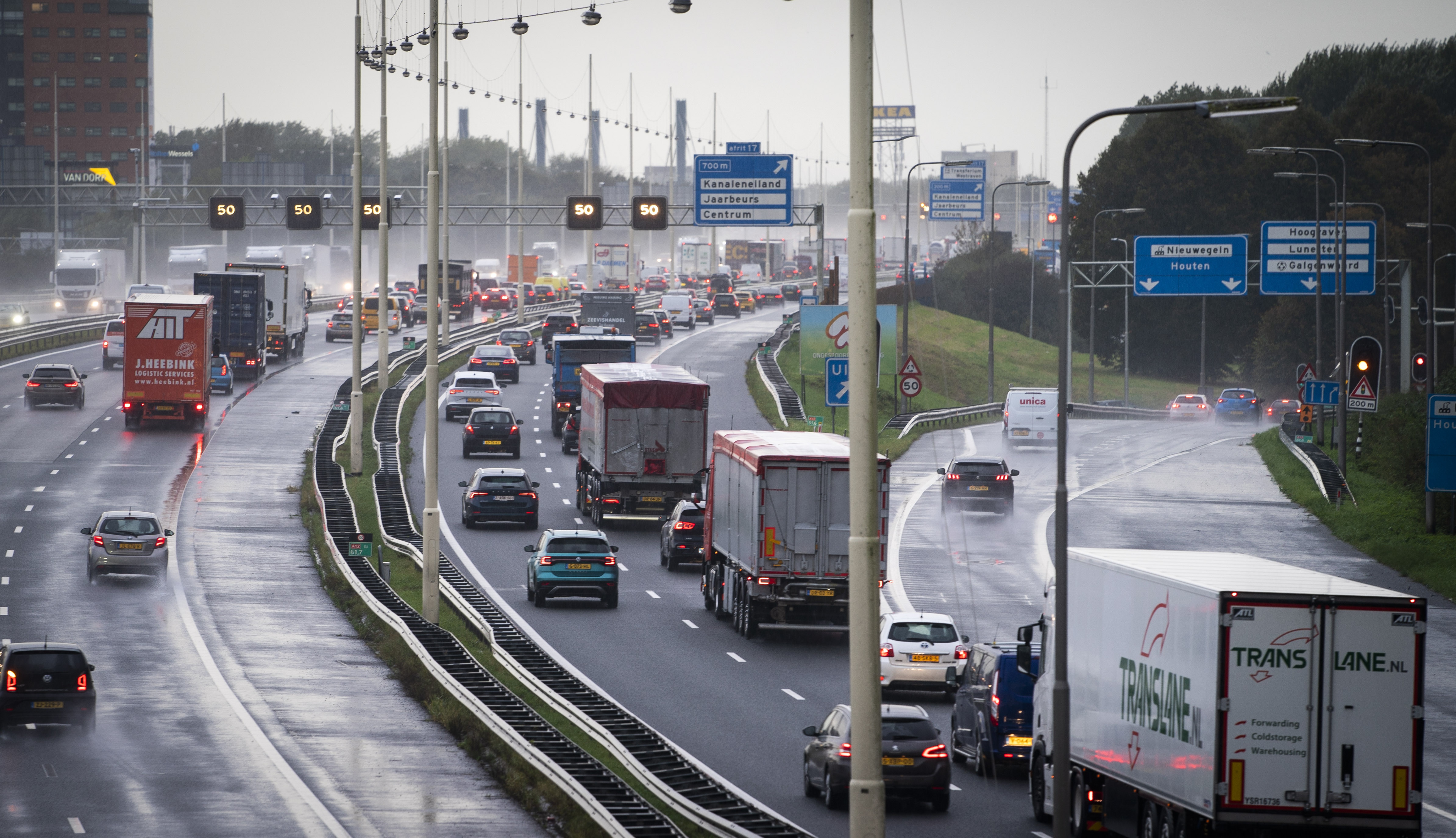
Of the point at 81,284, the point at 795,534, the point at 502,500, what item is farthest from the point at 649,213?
the point at 81,284

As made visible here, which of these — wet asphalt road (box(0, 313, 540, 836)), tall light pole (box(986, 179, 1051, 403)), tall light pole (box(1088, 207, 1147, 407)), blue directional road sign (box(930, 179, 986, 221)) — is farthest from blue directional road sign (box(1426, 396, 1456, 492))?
blue directional road sign (box(930, 179, 986, 221))

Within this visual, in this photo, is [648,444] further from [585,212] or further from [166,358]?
[166,358]

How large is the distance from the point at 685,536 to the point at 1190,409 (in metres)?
44.3

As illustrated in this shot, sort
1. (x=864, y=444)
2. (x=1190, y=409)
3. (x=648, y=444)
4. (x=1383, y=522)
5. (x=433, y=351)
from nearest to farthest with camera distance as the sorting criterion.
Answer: (x=864, y=444) → (x=433, y=351) → (x=648, y=444) → (x=1383, y=522) → (x=1190, y=409)

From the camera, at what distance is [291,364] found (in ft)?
274

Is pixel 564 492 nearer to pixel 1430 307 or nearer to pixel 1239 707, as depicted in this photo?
pixel 1430 307

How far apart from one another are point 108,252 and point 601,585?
100552 mm

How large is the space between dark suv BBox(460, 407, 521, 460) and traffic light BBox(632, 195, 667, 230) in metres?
7.52

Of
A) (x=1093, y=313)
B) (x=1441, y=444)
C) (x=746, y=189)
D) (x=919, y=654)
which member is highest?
(x=746, y=189)

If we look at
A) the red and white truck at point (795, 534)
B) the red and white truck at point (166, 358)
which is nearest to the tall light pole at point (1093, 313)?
the red and white truck at point (166, 358)

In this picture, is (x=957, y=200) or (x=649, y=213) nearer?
(x=649, y=213)

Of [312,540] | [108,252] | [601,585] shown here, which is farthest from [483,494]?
[108,252]

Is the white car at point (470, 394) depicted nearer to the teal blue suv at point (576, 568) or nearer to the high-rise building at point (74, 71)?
the teal blue suv at point (576, 568)

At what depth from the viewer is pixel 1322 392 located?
5200 centimetres
